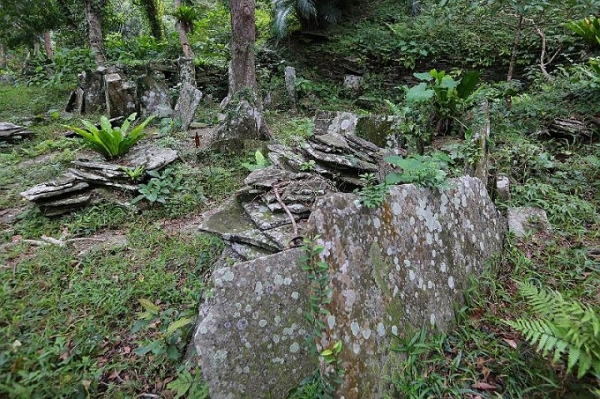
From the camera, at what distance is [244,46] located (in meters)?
5.61

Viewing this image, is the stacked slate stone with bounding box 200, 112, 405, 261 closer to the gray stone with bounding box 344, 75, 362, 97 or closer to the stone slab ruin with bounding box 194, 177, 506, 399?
the stone slab ruin with bounding box 194, 177, 506, 399

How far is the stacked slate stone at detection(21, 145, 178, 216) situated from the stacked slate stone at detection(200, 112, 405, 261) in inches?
58.8

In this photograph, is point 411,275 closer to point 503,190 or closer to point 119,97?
point 503,190

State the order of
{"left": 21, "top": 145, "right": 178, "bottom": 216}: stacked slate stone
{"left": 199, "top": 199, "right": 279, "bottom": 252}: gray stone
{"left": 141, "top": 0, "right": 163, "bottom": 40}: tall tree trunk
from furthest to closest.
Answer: {"left": 141, "top": 0, "right": 163, "bottom": 40}: tall tree trunk, {"left": 21, "top": 145, "right": 178, "bottom": 216}: stacked slate stone, {"left": 199, "top": 199, "right": 279, "bottom": 252}: gray stone

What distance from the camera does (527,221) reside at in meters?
2.84

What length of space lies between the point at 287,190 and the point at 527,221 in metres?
2.09

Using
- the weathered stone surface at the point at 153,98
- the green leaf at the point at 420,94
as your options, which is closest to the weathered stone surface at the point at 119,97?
the weathered stone surface at the point at 153,98

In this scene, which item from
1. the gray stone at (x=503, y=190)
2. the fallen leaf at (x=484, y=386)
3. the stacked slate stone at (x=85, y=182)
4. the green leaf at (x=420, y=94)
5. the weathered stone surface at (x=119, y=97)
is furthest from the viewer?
the weathered stone surface at (x=119, y=97)

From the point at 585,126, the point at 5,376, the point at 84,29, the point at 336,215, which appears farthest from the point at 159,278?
the point at 84,29

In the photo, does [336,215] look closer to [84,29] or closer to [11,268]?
[11,268]

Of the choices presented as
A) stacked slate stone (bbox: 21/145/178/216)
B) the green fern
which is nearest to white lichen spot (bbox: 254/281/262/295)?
the green fern

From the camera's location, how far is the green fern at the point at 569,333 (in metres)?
1.36

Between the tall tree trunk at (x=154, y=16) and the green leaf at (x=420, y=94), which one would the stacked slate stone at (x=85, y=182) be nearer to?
the green leaf at (x=420, y=94)

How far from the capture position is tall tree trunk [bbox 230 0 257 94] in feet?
17.8
